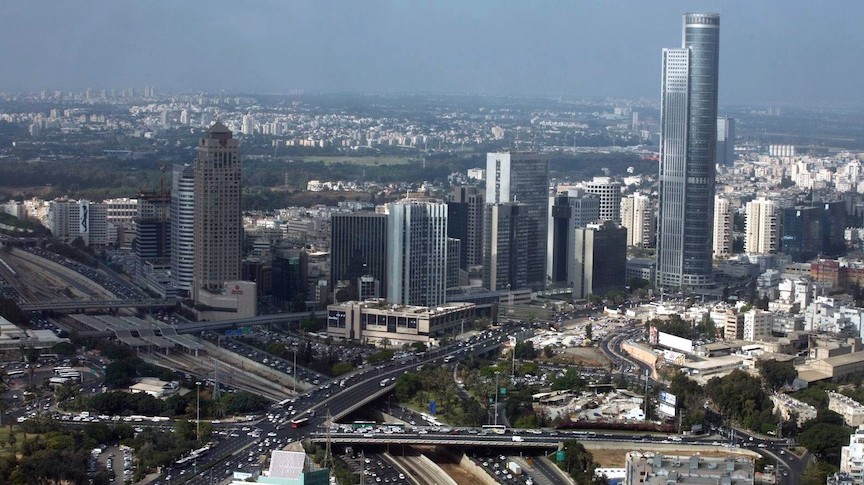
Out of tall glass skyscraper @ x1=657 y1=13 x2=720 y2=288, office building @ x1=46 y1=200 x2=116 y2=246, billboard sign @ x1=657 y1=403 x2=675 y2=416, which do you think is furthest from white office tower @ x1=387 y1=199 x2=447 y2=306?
office building @ x1=46 y1=200 x2=116 y2=246

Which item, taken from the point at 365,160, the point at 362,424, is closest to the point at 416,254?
the point at 362,424

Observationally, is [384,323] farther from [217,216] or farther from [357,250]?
[217,216]

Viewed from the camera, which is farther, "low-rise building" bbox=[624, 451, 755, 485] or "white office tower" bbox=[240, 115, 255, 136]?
"white office tower" bbox=[240, 115, 255, 136]

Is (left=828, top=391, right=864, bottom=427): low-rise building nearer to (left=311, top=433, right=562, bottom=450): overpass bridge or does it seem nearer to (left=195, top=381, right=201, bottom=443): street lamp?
(left=311, top=433, right=562, bottom=450): overpass bridge

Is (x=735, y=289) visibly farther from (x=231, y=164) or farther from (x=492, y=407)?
(x=492, y=407)

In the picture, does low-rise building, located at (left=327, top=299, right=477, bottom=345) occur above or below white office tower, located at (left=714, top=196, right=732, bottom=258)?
below

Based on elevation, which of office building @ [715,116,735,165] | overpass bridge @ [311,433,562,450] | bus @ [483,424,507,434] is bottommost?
bus @ [483,424,507,434]

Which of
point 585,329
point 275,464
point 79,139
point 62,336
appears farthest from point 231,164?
point 79,139
